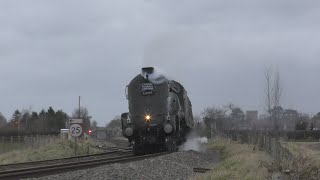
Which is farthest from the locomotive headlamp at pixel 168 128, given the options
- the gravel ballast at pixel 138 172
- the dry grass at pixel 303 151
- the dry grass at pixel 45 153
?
the dry grass at pixel 45 153

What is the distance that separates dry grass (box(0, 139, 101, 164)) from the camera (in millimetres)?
31975

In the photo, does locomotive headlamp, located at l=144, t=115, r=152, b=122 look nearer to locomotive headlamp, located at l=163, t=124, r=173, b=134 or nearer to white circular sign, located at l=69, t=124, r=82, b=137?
locomotive headlamp, located at l=163, t=124, r=173, b=134

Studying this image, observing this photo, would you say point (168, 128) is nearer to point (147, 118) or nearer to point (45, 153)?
point (147, 118)

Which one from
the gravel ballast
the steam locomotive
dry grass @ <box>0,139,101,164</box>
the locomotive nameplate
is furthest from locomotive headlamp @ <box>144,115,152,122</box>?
dry grass @ <box>0,139,101,164</box>

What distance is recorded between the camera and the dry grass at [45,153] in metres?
32.0

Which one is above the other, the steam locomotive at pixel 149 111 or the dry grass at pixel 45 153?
the steam locomotive at pixel 149 111

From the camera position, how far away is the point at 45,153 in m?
35.1

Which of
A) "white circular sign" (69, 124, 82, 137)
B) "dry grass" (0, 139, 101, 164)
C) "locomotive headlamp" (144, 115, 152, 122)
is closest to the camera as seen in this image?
"locomotive headlamp" (144, 115, 152, 122)

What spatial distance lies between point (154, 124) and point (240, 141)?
54.8ft

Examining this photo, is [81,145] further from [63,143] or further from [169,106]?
[169,106]

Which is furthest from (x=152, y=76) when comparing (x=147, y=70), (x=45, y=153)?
(x=45, y=153)

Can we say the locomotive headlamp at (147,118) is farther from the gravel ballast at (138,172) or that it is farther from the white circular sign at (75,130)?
the gravel ballast at (138,172)

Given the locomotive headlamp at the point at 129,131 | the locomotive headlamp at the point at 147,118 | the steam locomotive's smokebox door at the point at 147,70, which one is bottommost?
the locomotive headlamp at the point at 129,131

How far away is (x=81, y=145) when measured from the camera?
42.8 metres
